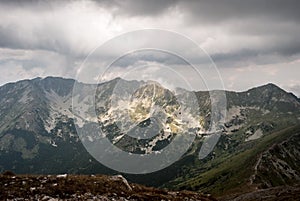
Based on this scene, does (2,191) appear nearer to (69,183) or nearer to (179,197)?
(69,183)

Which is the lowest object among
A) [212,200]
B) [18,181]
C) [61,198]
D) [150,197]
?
[212,200]

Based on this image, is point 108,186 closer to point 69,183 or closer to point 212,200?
point 69,183

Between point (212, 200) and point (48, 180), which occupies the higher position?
point (48, 180)

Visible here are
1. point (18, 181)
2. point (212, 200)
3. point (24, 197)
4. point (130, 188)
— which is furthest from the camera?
point (212, 200)

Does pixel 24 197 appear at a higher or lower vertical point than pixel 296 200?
higher

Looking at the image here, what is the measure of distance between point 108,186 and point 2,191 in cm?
1232

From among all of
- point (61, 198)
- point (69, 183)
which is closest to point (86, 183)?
point (69, 183)

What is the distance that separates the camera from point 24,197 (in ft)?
131

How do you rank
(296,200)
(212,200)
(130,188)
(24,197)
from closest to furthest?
(24,197)
(130,188)
(212,200)
(296,200)

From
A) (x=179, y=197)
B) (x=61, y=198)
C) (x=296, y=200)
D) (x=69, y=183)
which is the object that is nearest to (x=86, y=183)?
(x=69, y=183)

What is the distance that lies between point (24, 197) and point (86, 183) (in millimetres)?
7845

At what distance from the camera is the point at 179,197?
50.5 meters

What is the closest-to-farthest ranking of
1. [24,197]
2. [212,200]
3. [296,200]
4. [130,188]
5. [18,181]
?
[24,197]
[18,181]
[130,188]
[212,200]
[296,200]

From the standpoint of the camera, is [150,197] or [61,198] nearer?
[61,198]
